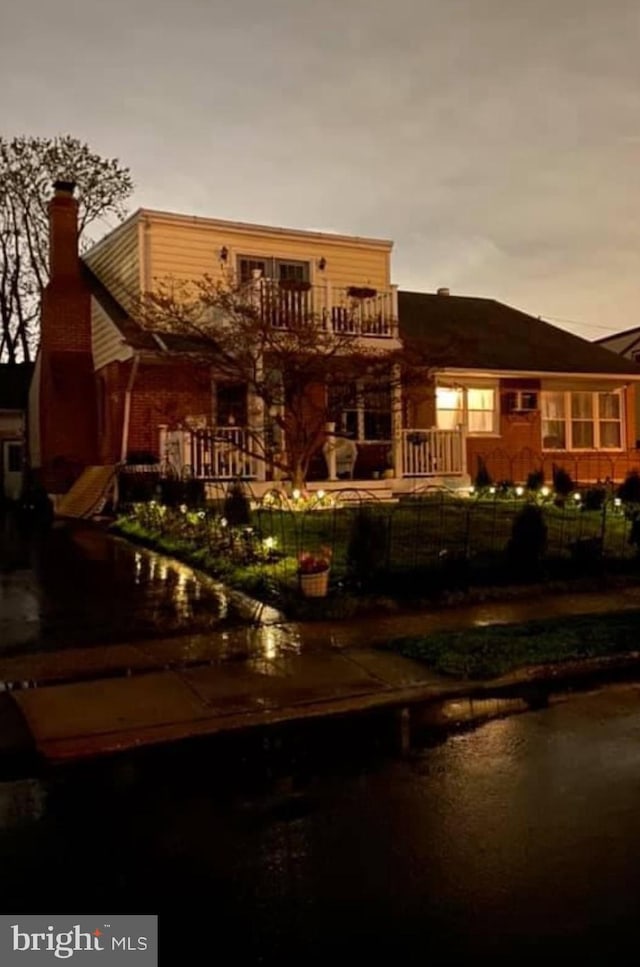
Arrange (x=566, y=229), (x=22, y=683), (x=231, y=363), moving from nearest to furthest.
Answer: (x=22, y=683) → (x=231, y=363) → (x=566, y=229)

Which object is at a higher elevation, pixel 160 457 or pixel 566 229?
pixel 566 229

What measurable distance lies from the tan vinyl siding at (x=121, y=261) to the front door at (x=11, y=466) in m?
8.11

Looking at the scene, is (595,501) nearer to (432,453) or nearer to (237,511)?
(432,453)

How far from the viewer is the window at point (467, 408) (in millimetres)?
23172

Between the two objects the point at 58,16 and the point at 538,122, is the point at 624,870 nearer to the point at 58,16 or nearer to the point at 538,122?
the point at 58,16

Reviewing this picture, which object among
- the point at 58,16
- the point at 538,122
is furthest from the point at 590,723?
the point at 538,122

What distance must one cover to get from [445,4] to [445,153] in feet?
29.7

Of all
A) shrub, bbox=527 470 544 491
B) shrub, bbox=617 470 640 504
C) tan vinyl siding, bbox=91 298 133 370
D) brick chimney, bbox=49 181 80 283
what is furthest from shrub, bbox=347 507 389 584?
brick chimney, bbox=49 181 80 283

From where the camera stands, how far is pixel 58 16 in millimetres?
13383

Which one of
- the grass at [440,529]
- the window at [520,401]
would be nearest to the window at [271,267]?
the window at [520,401]

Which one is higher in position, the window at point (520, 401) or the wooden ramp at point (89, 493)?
the window at point (520, 401)

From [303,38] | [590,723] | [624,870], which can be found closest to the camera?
[624,870]

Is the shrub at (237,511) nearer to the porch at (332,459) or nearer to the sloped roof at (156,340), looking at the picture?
the porch at (332,459)

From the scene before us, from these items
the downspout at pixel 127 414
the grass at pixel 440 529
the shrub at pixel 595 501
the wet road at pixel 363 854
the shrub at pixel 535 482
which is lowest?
the wet road at pixel 363 854
